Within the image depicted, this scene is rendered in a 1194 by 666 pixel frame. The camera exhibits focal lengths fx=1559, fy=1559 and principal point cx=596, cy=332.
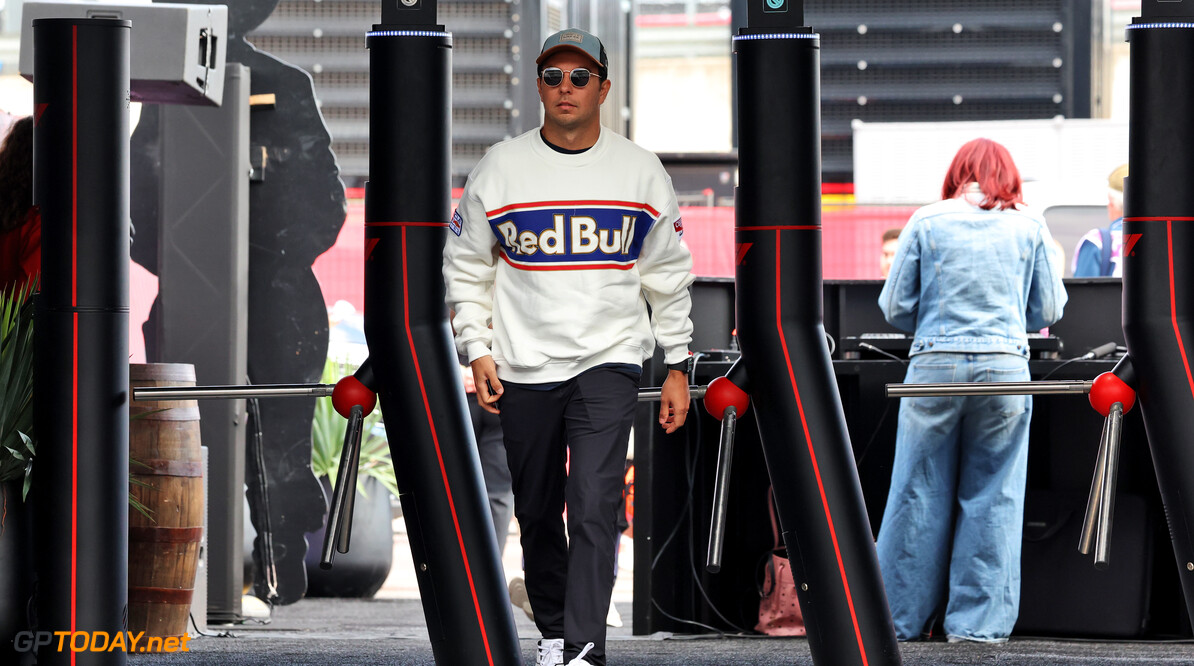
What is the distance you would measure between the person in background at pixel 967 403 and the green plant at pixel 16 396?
2.50 metres

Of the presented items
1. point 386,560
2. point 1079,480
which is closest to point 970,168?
point 1079,480

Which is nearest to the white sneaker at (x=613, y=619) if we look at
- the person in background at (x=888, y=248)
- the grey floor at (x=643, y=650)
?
the grey floor at (x=643, y=650)

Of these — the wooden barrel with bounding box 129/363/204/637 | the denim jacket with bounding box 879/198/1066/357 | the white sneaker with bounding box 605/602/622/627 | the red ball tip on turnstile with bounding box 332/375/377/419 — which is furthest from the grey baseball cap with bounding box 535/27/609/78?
the white sneaker with bounding box 605/602/622/627

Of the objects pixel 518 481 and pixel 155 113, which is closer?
pixel 518 481

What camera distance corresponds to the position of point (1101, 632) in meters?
4.85

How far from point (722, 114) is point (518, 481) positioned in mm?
7748

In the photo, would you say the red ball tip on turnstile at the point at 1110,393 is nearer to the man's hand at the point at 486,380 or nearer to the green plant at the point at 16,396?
the man's hand at the point at 486,380

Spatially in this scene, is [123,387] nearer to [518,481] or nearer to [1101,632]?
[518,481]

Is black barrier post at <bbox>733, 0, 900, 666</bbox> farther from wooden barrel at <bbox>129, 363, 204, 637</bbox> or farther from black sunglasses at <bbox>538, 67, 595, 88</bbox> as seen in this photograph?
wooden barrel at <bbox>129, 363, 204, 637</bbox>

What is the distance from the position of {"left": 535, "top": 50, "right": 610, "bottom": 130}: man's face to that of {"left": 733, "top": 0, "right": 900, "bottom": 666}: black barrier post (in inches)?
12.5

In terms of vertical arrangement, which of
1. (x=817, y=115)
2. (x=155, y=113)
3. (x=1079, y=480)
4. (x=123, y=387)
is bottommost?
(x=1079, y=480)

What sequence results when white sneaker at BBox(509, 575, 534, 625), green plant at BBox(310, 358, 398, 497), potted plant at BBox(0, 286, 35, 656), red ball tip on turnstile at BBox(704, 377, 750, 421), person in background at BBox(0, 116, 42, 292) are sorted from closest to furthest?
red ball tip on turnstile at BBox(704, 377, 750, 421)
potted plant at BBox(0, 286, 35, 656)
person in background at BBox(0, 116, 42, 292)
white sneaker at BBox(509, 575, 534, 625)
green plant at BBox(310, 358, 398, 497)

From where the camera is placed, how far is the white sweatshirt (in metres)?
3.16

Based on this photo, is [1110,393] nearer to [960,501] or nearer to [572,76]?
[572,76]
